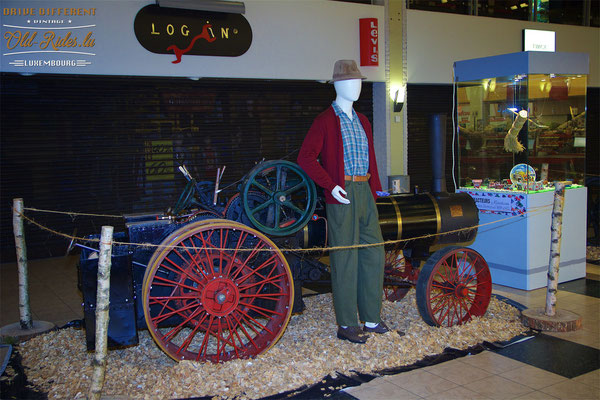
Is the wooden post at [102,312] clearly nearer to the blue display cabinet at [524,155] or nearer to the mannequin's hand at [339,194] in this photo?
the mannequin's hand at [339,194]

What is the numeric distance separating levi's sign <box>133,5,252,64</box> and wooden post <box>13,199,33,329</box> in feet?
12.9

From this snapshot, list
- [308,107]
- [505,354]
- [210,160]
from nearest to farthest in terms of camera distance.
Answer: [505,354] → [210,160] → [308,107]

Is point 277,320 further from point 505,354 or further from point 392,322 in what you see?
point 505,354

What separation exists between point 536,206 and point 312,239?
109 inches

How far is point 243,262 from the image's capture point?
403cm

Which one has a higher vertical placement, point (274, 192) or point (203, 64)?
point (203, 64)

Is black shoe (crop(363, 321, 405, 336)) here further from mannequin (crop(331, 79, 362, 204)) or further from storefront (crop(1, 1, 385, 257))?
storefront (crop(1, 1, 385, 257))

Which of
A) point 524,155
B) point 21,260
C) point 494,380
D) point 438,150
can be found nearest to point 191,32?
point 438,150

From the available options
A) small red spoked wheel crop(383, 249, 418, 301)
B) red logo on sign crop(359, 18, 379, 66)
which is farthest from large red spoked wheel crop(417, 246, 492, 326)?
red logo on sign crop(359, 18, 379, 66)

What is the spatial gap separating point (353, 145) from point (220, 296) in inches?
63.2

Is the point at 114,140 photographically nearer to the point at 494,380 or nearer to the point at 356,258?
the point at 356,258

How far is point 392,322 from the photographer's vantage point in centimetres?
490

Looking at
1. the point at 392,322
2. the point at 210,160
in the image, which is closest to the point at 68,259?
the point at 210,160

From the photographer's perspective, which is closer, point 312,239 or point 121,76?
point 312,239
